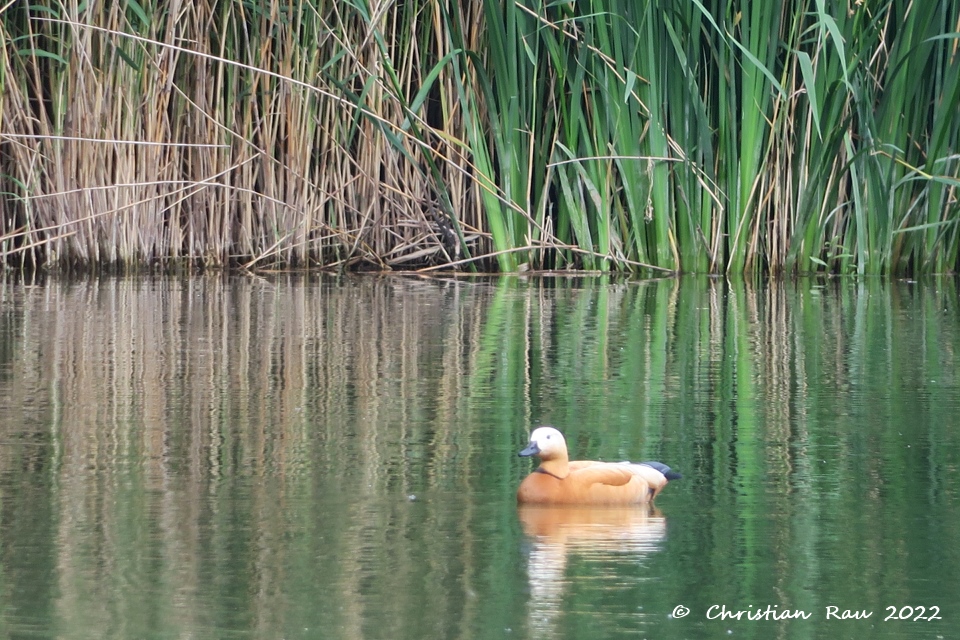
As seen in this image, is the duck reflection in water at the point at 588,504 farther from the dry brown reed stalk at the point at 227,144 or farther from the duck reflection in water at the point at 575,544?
the dry brown reed stalk at the point at 227,144

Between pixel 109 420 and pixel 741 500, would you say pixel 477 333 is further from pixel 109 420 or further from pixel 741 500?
pixel 741 500

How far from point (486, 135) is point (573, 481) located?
541cm

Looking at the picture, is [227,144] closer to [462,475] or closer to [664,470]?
[462,475]

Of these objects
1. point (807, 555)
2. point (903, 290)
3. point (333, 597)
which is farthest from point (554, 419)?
point (903, 290)

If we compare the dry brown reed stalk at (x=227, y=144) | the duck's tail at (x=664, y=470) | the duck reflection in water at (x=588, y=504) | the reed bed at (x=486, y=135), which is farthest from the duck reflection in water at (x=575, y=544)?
the dry brown reed stalk at (x=227, y=144)

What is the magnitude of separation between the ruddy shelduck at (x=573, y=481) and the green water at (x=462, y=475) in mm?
41

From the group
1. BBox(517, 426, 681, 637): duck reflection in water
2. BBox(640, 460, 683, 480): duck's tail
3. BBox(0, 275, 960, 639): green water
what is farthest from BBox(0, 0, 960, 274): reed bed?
BBox(517, 426, 681, 637): duck reflection in water

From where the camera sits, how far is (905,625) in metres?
1.95

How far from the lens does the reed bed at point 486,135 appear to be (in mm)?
6980

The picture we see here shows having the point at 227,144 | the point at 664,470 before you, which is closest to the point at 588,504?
the point at 664,470

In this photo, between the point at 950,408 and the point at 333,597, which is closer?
the point at 333,597

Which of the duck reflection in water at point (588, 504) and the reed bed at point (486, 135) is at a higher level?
the reed bed at point (486, 135)

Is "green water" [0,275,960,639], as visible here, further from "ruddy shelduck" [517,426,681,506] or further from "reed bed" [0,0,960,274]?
"reed bed" [0,0,960,274]

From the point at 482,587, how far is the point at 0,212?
20.7 feet
